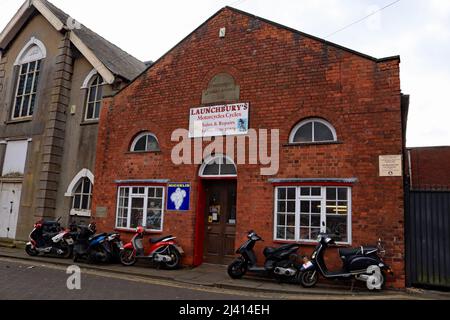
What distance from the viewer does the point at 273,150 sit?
1021 cm

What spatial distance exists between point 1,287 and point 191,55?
8238mm

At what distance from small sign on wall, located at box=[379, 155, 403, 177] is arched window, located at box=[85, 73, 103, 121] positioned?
1053 cm

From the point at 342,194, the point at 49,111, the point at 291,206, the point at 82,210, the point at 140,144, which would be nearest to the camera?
the point at 342,194

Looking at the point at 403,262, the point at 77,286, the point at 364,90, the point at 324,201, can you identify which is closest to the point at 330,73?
the point at 364,90

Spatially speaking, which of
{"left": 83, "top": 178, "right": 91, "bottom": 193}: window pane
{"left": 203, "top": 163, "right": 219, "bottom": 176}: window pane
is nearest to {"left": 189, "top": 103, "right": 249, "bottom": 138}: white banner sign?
{"left": 203, "top": 163, "right": 219, "bottom": 176}: window pane

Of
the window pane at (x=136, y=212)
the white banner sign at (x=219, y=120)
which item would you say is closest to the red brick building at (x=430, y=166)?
the white banner sign at (x=219, y=120)

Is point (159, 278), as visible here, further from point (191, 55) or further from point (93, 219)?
point (191, 55)

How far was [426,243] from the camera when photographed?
27.9 feet

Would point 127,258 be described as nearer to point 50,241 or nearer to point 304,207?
point 50,241

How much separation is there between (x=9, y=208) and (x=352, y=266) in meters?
13.9

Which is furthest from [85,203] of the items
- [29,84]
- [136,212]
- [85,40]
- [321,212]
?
[321,212]

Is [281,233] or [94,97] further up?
[94,97]

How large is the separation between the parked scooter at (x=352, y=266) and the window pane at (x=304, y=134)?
2.62 metres

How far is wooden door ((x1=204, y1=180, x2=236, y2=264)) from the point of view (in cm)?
1094
